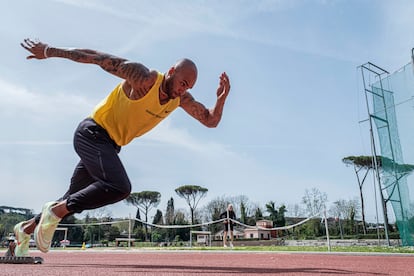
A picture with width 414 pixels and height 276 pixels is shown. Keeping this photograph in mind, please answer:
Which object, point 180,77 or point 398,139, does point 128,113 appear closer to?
point 180,77

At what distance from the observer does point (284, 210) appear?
183ft

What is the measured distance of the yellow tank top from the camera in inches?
111

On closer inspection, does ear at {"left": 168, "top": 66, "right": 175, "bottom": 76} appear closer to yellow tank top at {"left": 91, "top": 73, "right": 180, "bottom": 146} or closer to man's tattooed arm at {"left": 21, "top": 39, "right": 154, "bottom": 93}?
yellow tank top at {"left": 91, "top": 73, "right": 180, "bottom": 146}

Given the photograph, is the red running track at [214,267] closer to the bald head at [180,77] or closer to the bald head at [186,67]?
the bald head at [180,77]

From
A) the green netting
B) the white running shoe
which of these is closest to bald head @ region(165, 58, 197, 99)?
the white running shoe

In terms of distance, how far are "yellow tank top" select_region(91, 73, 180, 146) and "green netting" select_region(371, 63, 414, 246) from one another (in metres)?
9.79

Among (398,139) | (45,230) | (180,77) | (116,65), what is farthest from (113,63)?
(398,139)

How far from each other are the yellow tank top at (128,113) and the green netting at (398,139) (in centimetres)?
979

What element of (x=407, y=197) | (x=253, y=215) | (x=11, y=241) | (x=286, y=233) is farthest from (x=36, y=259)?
(x=253, y=215)

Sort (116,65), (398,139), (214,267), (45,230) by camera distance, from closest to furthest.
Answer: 1. (116,65)
2. (45,230)
3. (214,267)
4. (398,139)

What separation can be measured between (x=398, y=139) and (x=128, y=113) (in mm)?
10691

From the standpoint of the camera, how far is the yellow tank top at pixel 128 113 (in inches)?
111

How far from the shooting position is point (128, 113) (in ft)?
9.40

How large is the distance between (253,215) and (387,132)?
50.3 meters
